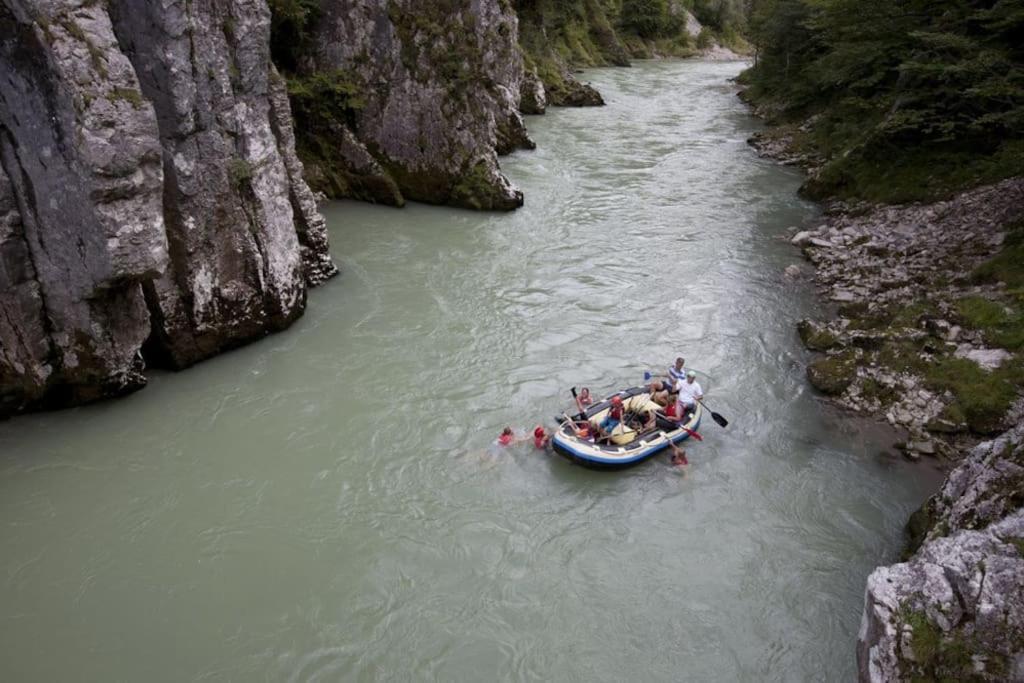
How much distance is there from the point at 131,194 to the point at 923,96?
2143 centimetres

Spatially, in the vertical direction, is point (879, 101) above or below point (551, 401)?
above

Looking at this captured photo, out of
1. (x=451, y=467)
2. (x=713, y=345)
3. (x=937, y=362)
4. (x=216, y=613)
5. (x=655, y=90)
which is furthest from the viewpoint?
(x=655, y=90)

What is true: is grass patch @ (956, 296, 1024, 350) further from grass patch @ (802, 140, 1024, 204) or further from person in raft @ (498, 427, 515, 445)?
person in raft @ (498, 427, 515, 445)

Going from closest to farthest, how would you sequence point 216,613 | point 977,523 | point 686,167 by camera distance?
point 977,523 < point 216,613 < point 686,167

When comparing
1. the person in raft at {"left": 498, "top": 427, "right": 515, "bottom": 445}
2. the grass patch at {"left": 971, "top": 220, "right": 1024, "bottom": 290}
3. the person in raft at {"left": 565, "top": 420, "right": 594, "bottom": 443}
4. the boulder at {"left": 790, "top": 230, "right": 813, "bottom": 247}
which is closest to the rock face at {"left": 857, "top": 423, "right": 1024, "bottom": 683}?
the person in raft at {"left": 565, "top": 420, "right": 594, "bottom": 443}

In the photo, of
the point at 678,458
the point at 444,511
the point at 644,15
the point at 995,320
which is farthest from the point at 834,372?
the point at 644,15

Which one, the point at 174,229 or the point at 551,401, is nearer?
the point at 174,229

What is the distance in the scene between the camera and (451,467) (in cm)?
1081

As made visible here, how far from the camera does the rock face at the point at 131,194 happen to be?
9.66 meters

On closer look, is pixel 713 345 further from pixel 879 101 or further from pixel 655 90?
pixel 655 90

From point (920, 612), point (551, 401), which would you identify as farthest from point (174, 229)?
point (920, 612)

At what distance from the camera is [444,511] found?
993 centimetres

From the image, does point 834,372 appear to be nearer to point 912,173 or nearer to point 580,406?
point 580,406

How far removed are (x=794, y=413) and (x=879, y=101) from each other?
1501cm
